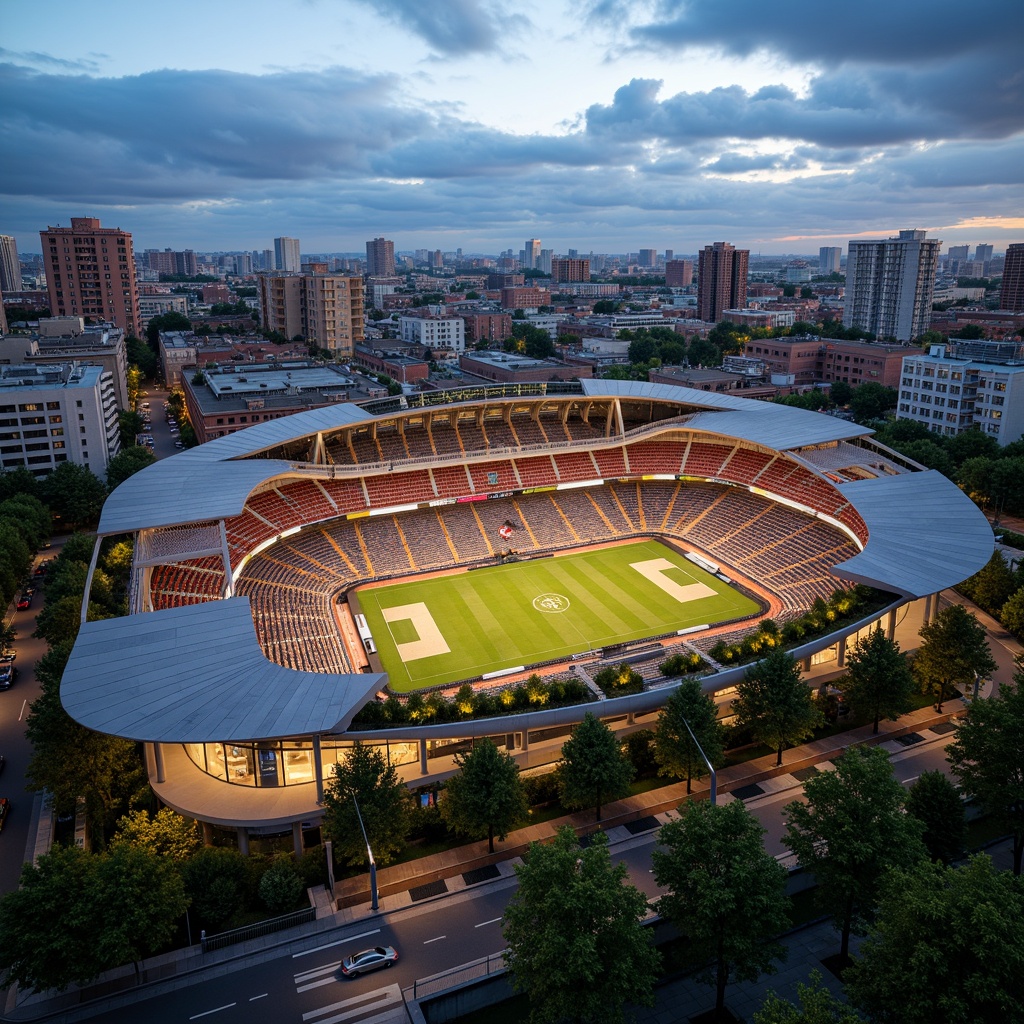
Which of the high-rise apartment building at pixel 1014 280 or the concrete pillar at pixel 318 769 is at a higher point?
the high-rise apartment building at pixel 1014 280

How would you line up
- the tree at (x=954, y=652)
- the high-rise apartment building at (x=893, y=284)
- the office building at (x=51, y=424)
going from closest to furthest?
the tree at (x=954, y=652) → the office building at (x=51, y=424) → the high-rise apartment building at (x=893, y=284)

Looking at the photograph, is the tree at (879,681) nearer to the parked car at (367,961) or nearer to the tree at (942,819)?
the tree at (942,819)

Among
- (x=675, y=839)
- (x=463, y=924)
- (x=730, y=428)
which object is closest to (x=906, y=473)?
(x=730, y=428)

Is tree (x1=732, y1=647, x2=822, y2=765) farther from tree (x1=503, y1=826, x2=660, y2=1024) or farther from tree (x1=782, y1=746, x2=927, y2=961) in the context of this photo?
tree (x1=503, y1=826, x2=660, y2=1024)

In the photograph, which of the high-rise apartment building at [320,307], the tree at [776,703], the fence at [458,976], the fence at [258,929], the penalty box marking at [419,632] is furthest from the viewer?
the high-rise apartment building at [320,307]

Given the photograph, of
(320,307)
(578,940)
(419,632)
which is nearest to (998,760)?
(578,940)

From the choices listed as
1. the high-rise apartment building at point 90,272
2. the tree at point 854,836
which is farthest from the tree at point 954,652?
the high-rise apartment building at point 90,272

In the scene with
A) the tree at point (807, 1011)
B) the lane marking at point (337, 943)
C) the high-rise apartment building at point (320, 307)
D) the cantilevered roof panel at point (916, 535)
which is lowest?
the lane marking at point (337, 943)

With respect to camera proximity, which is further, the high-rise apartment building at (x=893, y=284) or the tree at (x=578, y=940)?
the high-rise apartment building at (x=893, y=284)
